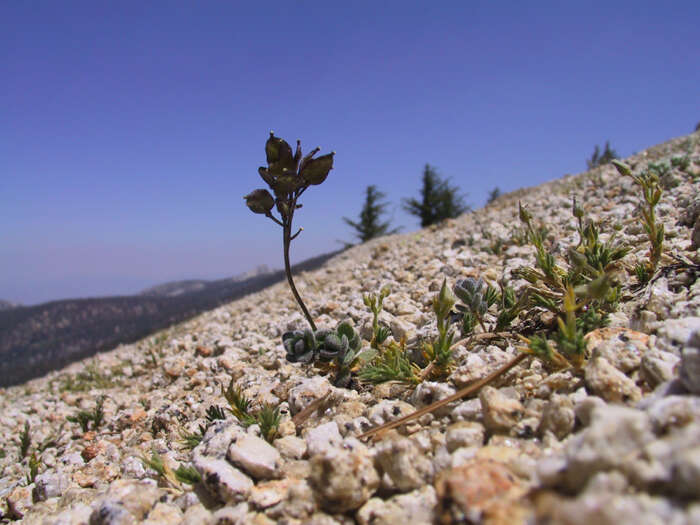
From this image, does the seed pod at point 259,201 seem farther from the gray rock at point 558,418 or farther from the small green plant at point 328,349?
the gray rock at point 558,418

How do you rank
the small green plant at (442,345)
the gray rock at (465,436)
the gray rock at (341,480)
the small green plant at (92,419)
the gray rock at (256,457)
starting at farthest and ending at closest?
the small green plant at (92,419), the small green plant at (442,345), the gray rock at (256,457), the gray rock at (465,436), the gray rock at (341,480)

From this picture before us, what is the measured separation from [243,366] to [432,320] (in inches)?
61.6

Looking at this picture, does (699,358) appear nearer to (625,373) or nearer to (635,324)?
(625,373)

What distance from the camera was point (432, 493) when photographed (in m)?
1.23

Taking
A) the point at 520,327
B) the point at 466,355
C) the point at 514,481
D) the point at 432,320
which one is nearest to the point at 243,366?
the point at 432,320

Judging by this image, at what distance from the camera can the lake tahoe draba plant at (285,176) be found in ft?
6.28

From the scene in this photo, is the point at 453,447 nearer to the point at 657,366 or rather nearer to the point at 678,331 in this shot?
the point at 657,366

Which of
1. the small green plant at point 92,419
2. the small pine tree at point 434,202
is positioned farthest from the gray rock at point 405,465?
the small pine tree at point 434,202

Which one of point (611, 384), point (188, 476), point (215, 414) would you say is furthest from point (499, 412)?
point (215, 414)

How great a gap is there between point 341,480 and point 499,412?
1.90 feet

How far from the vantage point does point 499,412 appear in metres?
1.37

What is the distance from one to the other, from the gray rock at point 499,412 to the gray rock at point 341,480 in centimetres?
45

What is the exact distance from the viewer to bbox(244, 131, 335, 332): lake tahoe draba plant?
75.3 inches

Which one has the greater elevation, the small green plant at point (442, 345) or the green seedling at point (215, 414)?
the small green plant at point (442, 345)
